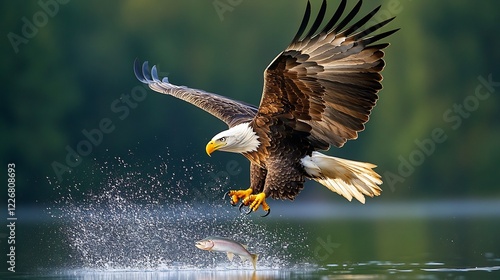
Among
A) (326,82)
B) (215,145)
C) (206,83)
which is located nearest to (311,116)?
(326,82)

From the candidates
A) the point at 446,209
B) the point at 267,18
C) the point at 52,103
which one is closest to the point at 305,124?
the point at 446,209

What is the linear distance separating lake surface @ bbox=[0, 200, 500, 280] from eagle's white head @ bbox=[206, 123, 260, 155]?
1194 mm

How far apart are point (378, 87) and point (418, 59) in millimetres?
24062

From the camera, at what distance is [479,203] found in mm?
28391

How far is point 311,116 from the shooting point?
1077cm

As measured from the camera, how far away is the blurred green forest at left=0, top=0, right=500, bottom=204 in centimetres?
3067

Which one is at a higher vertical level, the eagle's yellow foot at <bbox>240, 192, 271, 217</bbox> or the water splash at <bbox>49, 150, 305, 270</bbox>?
the water splash at <bbox>49, 150, 305, 270</bbox>

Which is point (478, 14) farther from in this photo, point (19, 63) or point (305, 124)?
point (305, 124)

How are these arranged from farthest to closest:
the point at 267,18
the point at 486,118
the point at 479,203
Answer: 1. the point at 267,18
2. the point at 486,118
3. the point at 479,203

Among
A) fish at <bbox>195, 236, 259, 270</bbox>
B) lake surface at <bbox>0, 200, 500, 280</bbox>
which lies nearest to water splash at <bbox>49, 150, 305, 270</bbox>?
lake surface at <bbox>0, 200, 500, 280</bbox>

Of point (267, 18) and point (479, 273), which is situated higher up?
point (267, 18)
